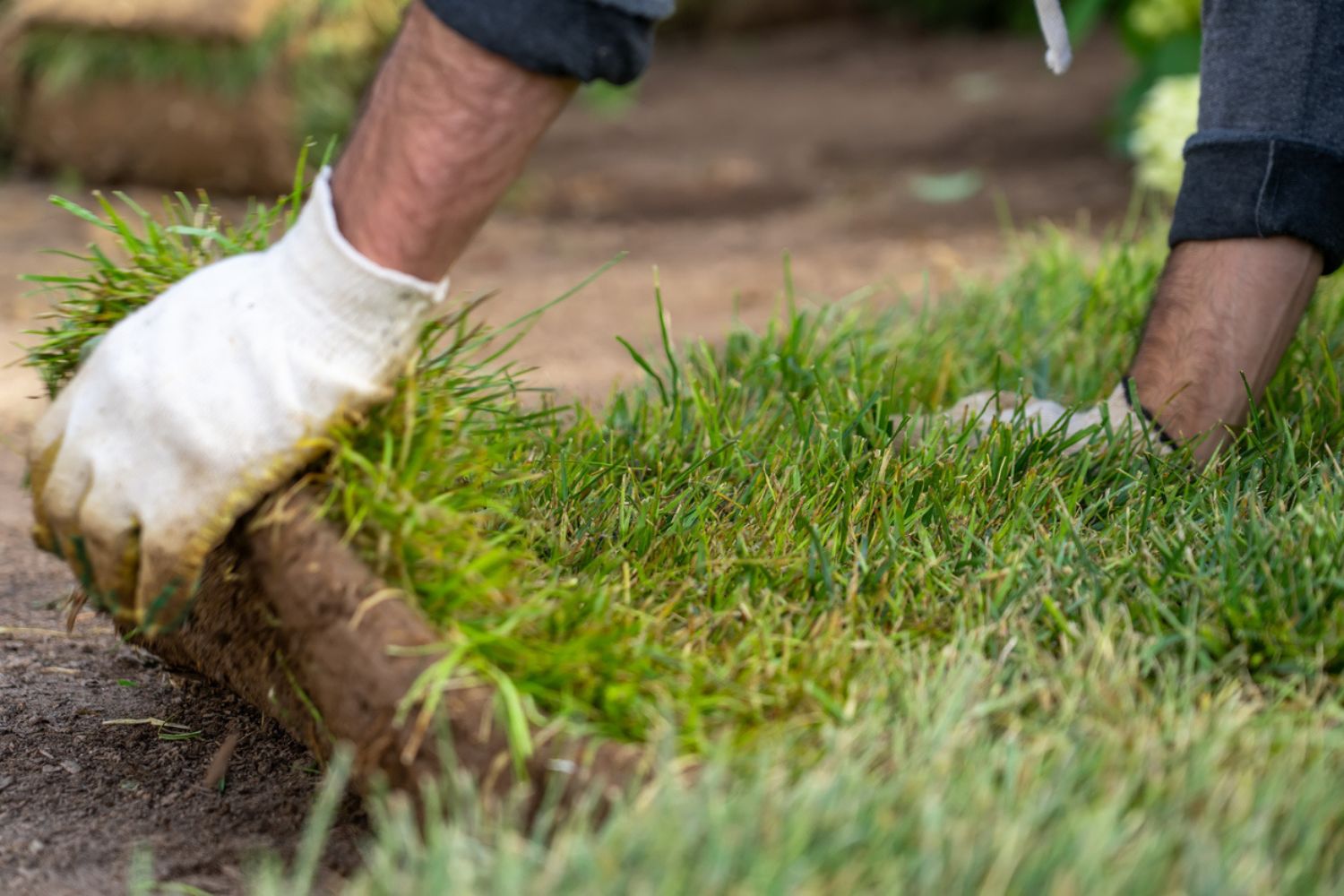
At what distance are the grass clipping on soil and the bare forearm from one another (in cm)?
16

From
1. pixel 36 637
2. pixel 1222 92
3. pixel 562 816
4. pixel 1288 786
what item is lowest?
pixel 36 637

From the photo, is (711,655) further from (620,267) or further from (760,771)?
(620,267)

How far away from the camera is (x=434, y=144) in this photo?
118cm

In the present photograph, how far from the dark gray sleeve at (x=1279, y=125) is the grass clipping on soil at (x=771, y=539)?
0.24m

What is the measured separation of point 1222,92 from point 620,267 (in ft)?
6.94

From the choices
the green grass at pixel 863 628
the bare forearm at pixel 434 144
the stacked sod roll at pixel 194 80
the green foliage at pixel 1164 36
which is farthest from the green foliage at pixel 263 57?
the bare forearm at pixel 434 144

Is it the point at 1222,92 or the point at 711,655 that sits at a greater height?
the point at 1222,92

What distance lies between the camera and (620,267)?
365 centimetres

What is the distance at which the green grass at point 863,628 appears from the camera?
3.18 ft

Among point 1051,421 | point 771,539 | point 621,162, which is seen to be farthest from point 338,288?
point 621,162

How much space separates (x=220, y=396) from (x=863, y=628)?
630 millimetres

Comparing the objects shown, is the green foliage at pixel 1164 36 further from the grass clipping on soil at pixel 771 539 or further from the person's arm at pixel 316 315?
the person's arm at pixel 316 315

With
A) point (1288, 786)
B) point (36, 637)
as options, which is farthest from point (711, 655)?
point (36, 637)

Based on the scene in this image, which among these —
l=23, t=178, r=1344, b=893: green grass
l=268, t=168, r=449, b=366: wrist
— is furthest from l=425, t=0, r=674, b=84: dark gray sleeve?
l=23, t=178, r=1344, b=893: green grass
